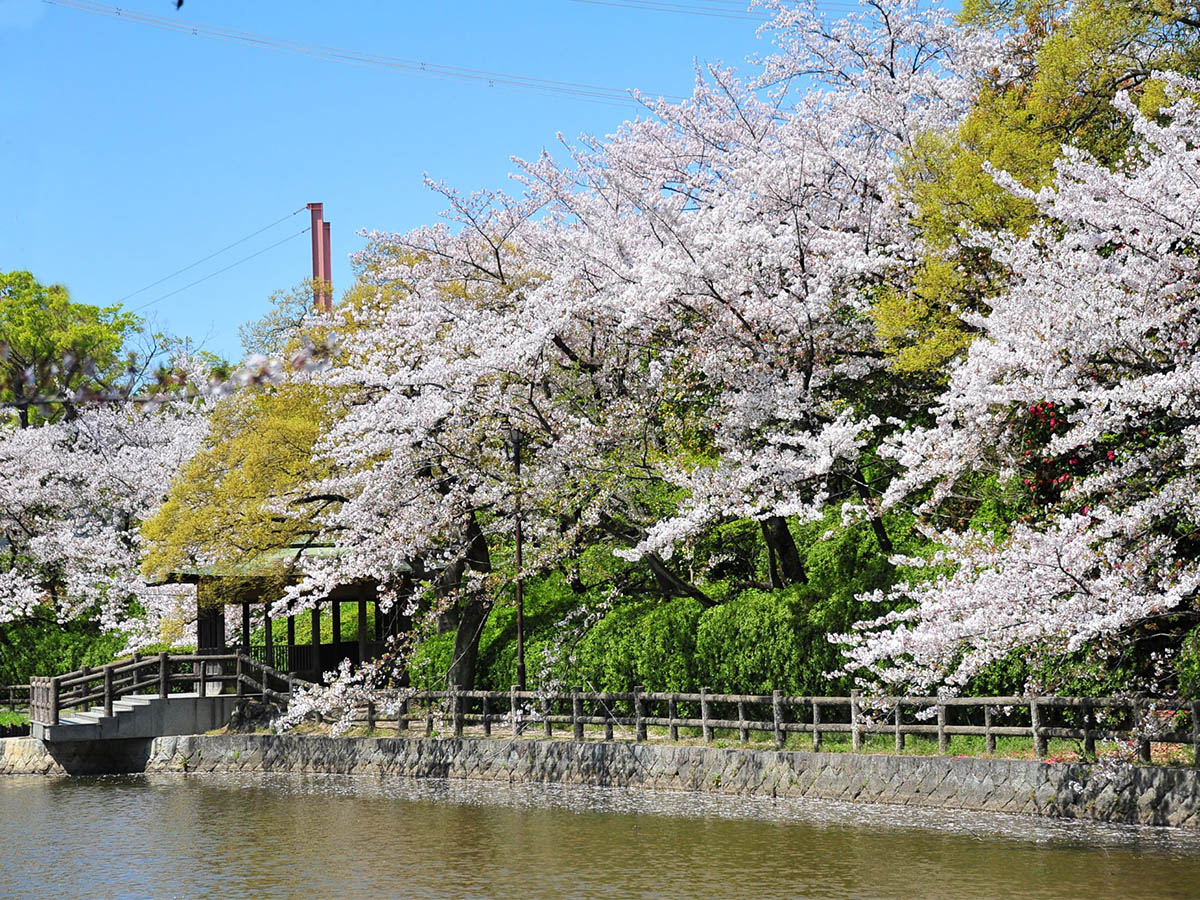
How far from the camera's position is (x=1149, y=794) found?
1345cm

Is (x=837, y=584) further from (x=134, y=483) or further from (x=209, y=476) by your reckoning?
(x=134, y=483)

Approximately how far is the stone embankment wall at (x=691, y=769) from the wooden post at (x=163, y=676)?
911 mm

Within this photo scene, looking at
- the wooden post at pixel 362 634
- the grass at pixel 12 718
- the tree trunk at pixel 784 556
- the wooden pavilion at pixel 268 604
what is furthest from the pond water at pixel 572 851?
the grass at pixel 12 718

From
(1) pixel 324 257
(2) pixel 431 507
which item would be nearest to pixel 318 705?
(2) pixel 431 507

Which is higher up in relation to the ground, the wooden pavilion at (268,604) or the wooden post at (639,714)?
the wooden pavilion at (268,604)

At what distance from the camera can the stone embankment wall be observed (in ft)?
45.2

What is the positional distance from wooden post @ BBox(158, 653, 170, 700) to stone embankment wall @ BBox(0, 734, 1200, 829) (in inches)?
35.9

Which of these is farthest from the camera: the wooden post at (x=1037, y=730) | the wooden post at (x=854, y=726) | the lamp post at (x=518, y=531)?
the lamp post at (x=518, y=531)

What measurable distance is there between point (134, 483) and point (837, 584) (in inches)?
818

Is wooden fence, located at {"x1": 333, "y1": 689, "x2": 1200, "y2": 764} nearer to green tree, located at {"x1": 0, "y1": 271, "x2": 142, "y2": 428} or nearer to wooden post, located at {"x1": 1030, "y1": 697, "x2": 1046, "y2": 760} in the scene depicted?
wooden post, located at {"x1": 1030, "y1": 697, "x2": 1046, "y2": 760}

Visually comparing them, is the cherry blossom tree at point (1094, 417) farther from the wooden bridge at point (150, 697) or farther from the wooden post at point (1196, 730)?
the wooden bridge at point (150, 697)

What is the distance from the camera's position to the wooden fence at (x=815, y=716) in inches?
552

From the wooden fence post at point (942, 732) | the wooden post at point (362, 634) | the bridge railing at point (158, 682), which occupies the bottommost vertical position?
the wooden fence post at point (942, 732)

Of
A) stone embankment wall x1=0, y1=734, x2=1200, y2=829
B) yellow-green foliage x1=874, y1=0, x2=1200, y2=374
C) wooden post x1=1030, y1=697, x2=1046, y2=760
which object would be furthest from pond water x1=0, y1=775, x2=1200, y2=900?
yellow-green foliage x1=874, y1=0, x2=1200, y2=374
